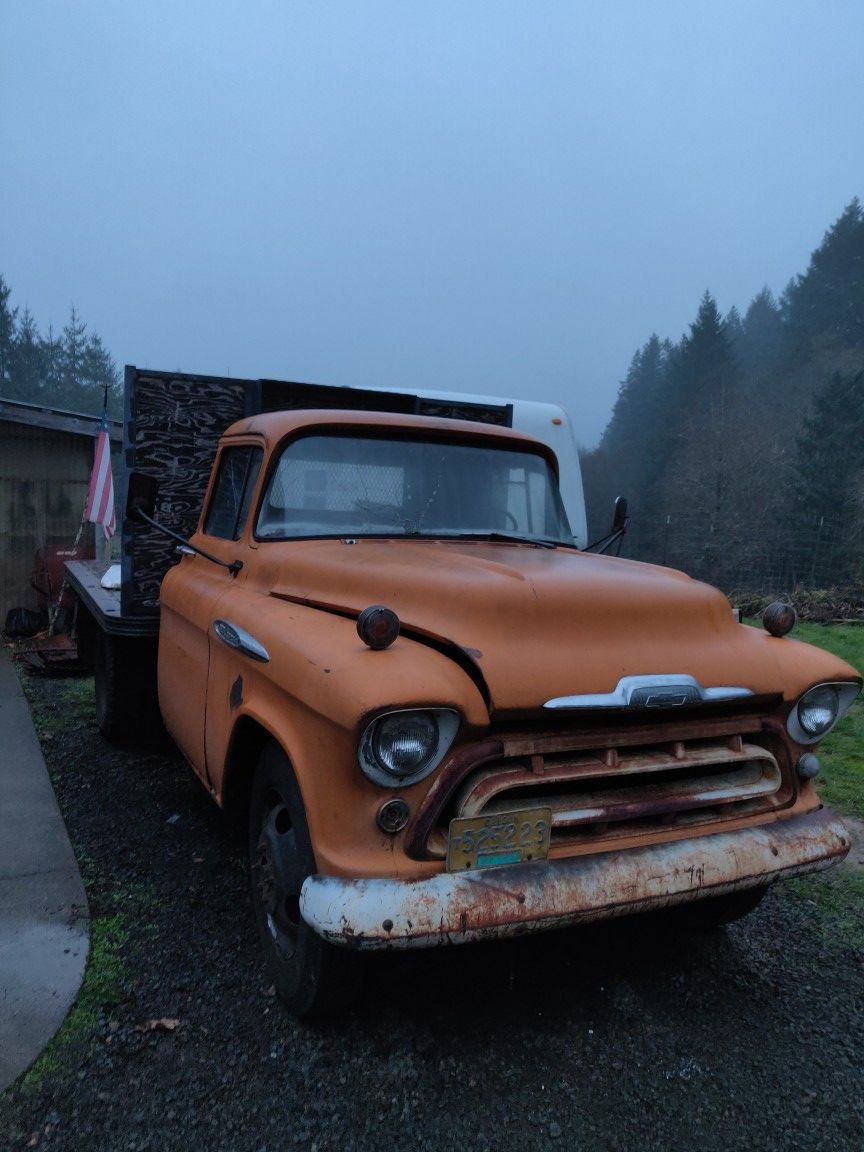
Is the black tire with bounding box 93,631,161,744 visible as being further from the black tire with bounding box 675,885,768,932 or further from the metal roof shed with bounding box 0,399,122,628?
the metal roof shed with bounding box 0,399,122,628

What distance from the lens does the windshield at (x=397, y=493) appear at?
11.4ft

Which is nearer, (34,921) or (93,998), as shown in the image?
(93,998)

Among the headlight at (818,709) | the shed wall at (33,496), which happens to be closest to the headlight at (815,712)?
the headlight at (818,709)

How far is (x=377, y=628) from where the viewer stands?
7.23 ft

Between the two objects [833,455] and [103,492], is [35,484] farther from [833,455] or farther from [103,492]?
[833,455]

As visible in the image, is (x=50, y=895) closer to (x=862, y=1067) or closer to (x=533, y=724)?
(x=533, y=724)

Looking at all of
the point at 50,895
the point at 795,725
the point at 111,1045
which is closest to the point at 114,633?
the point at 50,895

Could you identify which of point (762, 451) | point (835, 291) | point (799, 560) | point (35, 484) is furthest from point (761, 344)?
point (35, 484)

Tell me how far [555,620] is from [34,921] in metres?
2.40

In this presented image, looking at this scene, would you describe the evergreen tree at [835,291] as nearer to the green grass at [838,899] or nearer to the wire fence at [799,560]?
the wire fence at [799,560]

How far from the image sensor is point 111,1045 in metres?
2.41

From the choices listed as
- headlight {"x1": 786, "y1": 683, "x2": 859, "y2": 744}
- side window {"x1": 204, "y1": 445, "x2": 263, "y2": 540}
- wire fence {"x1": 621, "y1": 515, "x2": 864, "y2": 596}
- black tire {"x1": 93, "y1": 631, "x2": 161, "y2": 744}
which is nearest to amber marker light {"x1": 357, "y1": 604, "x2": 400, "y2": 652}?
headlight {"x1": 786, "y1": 683, "x2": 859, "y2": 744}

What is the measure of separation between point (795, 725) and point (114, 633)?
3.72 metres

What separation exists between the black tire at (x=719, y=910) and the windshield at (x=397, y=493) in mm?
1718
